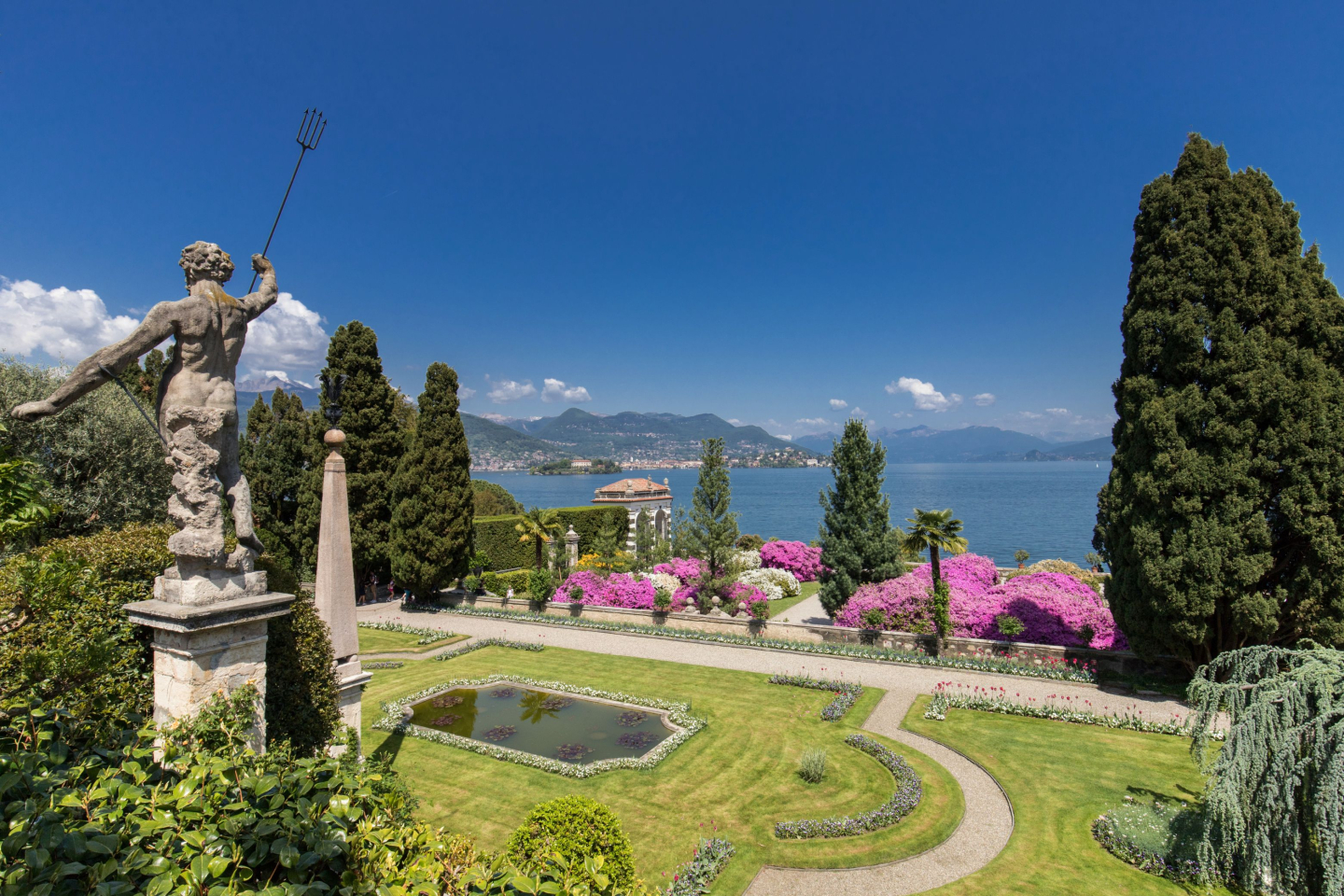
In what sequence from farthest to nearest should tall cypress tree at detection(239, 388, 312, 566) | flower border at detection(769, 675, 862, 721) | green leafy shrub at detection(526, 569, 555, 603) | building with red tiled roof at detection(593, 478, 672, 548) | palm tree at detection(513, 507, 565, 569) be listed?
building with red tiled roof at detection(593, 478, 672, 548)
palm tree at detection(513, 507, 565, 569)
tall cypress tree at detection(239, 388, 312, 566)
green leafy shrub at detection(526, 569, 555, 603)
flower border at detection(769, 675, 862, 721)

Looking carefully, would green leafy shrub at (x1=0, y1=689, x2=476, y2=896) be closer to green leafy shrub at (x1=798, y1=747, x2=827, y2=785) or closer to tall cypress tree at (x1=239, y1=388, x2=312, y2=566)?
green leafy shrub at (x1=798, y1=747, x2=827, y2=785)

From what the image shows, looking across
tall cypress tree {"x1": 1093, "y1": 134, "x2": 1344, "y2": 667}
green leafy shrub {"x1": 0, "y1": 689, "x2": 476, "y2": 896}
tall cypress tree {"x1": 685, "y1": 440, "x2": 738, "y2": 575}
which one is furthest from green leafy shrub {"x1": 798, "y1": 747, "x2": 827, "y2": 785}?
tall cypress tree {"x1": 685, "y1": 440, "x2": 738, "y2": 575}

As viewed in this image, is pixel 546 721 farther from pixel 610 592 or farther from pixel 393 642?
pixel 610 592

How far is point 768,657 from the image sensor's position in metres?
17.7

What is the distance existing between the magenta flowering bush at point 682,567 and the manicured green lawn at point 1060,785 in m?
11.8

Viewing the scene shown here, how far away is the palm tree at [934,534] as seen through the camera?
17141 millimetres

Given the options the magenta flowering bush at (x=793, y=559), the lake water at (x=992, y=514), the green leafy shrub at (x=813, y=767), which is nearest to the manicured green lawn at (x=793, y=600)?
the magenta flowering bush at (x=793, y=559)

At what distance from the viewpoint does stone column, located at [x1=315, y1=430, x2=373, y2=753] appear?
28.9 ft

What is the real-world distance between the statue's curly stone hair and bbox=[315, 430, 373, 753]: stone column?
12.6 feet

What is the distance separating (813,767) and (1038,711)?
6.11m

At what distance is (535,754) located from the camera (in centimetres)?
1121

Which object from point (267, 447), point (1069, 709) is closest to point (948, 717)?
point (1069, 709)

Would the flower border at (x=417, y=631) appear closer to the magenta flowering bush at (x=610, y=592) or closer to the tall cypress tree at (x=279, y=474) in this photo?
the magenta flowering bush at (x=610, y=592)

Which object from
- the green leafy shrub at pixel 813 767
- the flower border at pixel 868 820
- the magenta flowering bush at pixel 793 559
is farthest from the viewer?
the magenta flowering bush at pixel 793 559
